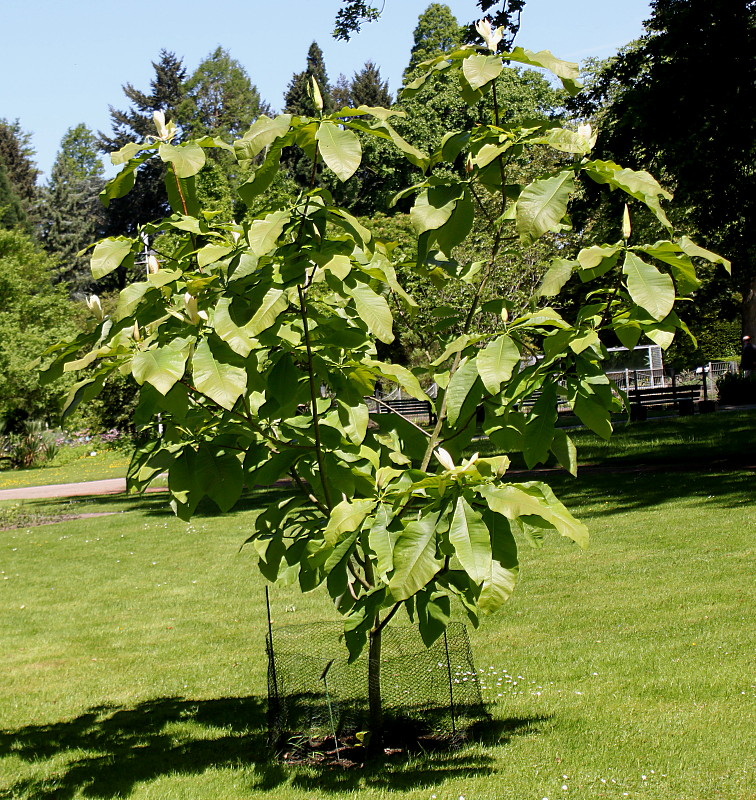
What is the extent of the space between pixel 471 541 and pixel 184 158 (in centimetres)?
157

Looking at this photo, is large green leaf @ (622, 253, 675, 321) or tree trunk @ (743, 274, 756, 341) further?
tree trunk @ (743, 274, 756, 341)

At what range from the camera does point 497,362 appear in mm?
2867

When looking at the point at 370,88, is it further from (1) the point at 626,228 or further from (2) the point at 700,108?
(1) the point at 626,228

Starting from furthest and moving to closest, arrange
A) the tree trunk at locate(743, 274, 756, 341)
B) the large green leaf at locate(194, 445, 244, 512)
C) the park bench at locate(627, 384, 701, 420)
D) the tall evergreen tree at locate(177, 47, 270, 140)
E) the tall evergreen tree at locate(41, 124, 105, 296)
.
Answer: the tall evergreen tree at locate(177, 47, 270, 140) < the tall evergreen tree at locate(41, 124, 105, 296) < the tree trunk at locate(743, 274, 756, 341) < the park bench at locate(627, 384, 701, 420) < the large green leaf at locate(194, 445, 244, 512)

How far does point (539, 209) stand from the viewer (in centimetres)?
277

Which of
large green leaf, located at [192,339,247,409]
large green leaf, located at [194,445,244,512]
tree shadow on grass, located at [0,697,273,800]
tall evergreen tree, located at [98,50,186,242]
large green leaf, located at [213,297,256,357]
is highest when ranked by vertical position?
tall evergreen tree, located at [98,50,186,242]

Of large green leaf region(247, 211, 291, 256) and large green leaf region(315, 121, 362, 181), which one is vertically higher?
large green leaf region(315, 121, 362, 181)

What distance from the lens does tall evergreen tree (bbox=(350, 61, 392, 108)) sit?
2697 inches

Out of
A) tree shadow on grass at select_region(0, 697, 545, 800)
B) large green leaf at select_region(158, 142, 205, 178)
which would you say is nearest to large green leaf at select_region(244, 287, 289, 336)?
large green leaf at select_region(158, 142, 205, 178)

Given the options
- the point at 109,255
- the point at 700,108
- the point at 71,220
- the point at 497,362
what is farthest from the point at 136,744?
the point at 71,220

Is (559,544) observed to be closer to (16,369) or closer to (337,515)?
(337,515)

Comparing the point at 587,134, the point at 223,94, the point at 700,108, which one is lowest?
the point at 587,134

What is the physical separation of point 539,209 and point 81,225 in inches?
2637

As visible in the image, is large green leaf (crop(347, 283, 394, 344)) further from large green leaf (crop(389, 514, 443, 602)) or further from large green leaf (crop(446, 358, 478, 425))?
large green leaf (crop(389, 514, 443, 602))
